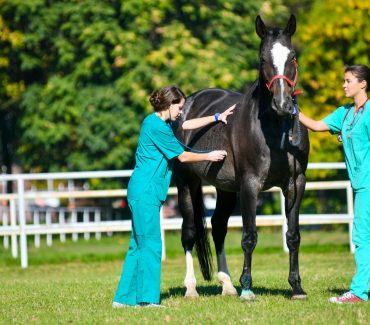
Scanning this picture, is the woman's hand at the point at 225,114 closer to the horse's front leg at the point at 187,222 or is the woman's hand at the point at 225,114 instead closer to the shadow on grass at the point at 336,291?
the horse's front leg at the point at 187,222

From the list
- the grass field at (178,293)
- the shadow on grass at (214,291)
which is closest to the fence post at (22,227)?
the grass field at (178,293)

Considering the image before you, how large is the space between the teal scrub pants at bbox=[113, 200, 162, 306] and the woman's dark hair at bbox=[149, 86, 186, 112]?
911 mm

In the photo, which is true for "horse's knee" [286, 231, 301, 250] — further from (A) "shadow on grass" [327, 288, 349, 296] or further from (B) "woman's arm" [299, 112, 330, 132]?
(B) "woman's arm" [299, 112, 330, 132]

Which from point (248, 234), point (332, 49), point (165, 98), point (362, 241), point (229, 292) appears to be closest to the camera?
point (362, 241)

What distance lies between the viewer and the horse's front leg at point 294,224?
28.5 feet

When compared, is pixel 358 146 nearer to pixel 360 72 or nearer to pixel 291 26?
pixel 360 72

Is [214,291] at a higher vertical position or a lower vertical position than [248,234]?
lower

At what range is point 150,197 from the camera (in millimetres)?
8133

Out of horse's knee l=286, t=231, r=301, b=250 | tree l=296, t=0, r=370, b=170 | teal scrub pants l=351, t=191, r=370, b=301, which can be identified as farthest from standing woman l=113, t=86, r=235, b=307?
tree l=296, t=0, r=370, b=170

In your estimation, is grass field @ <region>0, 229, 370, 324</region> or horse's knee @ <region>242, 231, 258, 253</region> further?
horse's knee @ <region>242, 231, 258, 253</region>

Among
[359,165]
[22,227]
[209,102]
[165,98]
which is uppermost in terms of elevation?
[165,98]

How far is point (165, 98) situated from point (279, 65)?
1.10 meters

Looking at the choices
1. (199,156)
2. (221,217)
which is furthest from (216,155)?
(221,217)

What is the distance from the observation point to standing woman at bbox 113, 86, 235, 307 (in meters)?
8.11
